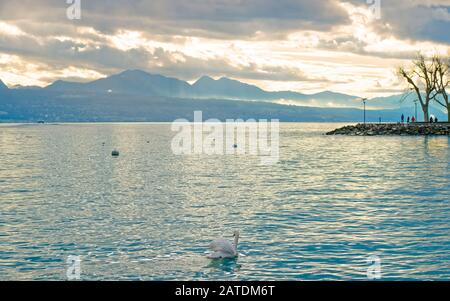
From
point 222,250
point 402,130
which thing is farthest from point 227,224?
point 402,130

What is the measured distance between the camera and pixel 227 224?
2986cm

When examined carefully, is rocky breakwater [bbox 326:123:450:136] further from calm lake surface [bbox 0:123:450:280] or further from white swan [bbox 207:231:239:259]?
white swan [bbox 207:231:239:259]

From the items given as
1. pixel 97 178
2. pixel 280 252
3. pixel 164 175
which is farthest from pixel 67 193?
pixel 280 252

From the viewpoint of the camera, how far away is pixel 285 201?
3791 cm

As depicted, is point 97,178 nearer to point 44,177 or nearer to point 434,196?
Result: point 44,177

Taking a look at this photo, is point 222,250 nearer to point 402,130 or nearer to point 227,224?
point 227,224

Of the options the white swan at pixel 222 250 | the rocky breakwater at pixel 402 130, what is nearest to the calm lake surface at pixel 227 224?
the white swan at pixel 222 250

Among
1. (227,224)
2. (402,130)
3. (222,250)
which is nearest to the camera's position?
(222,250)

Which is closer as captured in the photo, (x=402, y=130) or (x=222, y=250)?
(x=222, y=250)

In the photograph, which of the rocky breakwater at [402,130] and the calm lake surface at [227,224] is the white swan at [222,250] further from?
the rocky breakwater at [402,130]

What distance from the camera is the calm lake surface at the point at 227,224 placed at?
69.2ft

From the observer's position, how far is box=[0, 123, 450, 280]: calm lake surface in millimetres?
21078

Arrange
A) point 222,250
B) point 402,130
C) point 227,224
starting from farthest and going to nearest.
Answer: point 402,130 → point 227,224 → point 222,250

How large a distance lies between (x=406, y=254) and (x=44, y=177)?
133 feet
